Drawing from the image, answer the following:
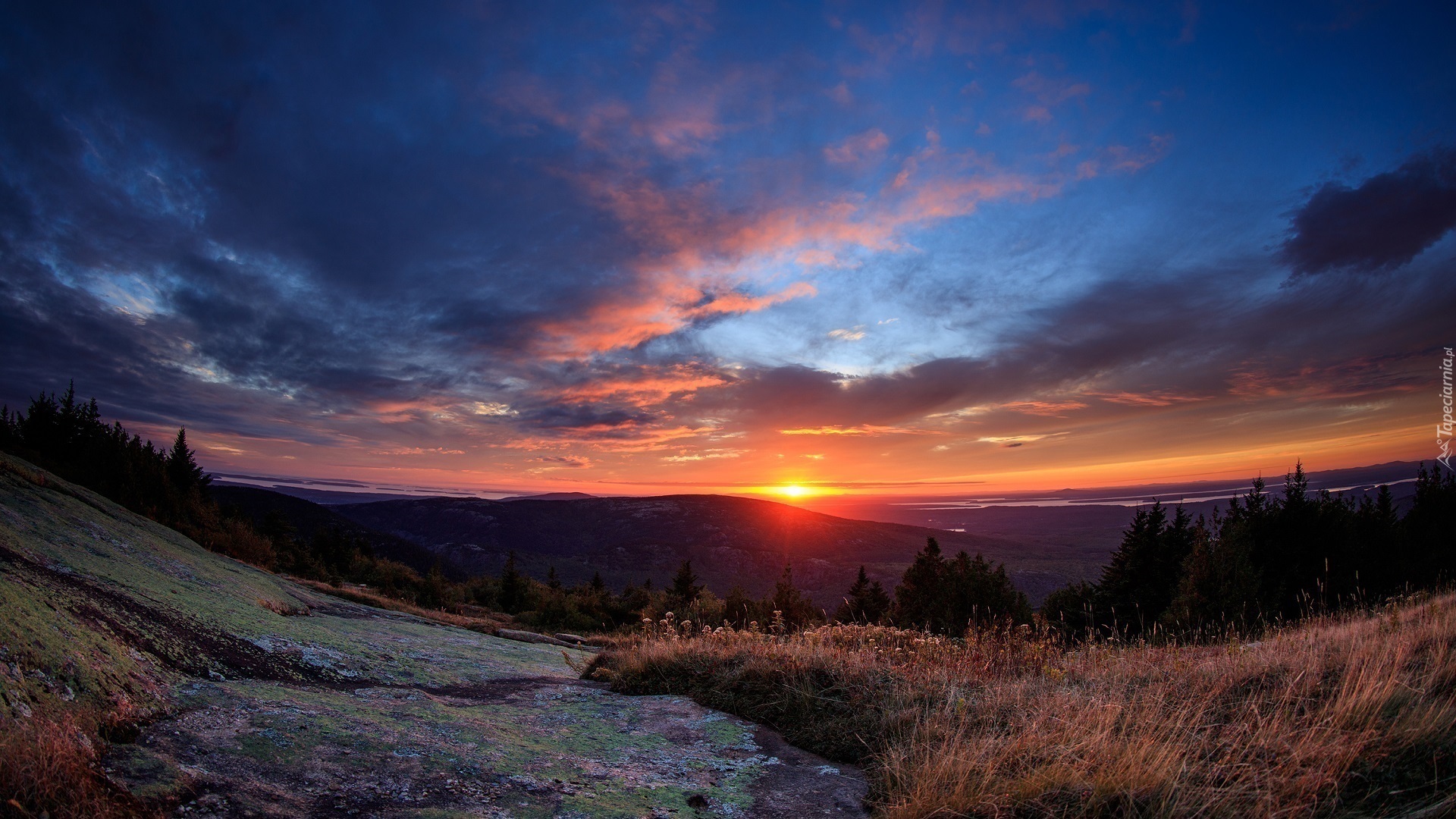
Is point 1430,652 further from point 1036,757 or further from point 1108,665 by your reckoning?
point 1036,757

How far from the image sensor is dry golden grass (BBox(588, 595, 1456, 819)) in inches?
122

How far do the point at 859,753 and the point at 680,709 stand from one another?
203cm

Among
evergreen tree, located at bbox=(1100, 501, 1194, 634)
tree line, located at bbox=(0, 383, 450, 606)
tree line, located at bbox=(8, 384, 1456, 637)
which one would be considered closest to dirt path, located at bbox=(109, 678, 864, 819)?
tree line, located at bbox=(0, 383, 450, 606)

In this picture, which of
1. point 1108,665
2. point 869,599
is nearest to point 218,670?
point 1108,665

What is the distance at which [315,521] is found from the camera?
438 ft

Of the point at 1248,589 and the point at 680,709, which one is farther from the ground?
the point at 680,709

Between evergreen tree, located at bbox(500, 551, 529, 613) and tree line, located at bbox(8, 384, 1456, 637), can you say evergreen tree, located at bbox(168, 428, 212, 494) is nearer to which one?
tree line, located at bbox(8, 384, 1456, 637)

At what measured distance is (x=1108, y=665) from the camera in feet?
22.3

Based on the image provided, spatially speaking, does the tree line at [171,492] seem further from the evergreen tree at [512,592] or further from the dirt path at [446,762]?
the dirt path at [446,762]

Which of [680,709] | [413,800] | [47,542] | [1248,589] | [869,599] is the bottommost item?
[869,599]

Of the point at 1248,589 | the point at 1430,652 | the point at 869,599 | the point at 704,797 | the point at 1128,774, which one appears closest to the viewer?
the point at 1128,774

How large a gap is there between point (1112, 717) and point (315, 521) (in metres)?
167

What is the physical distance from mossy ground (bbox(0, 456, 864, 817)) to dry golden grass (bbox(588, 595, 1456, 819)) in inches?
22.2

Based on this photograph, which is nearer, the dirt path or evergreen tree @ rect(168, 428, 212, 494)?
the dirt path
